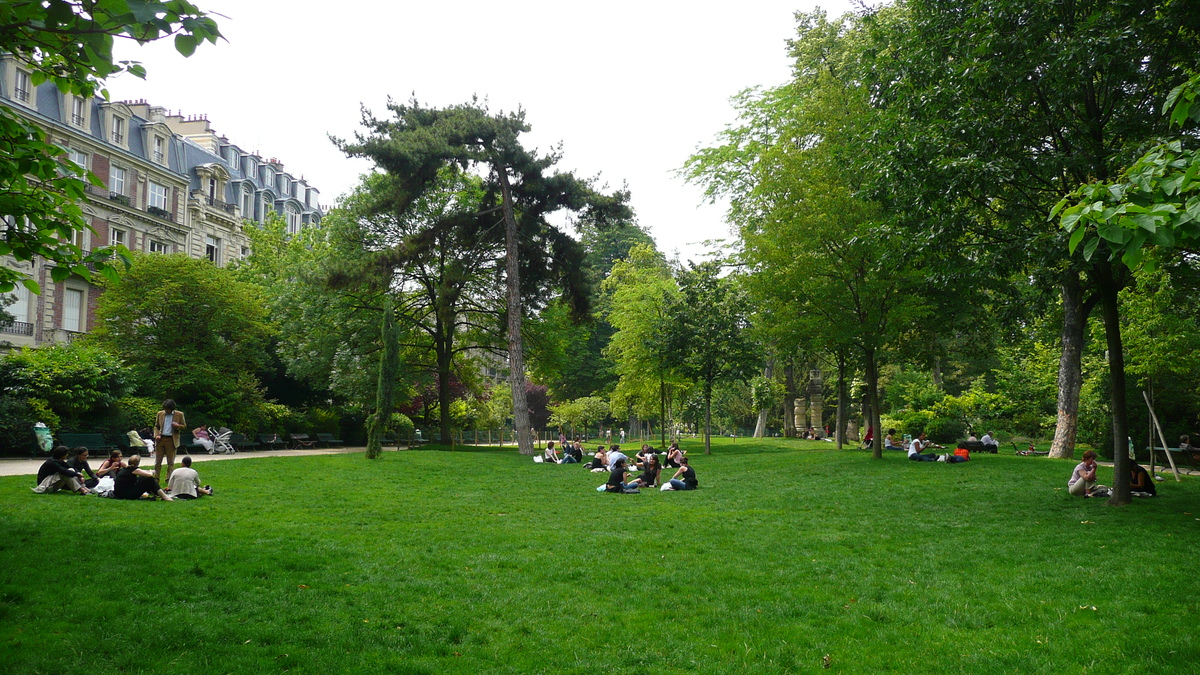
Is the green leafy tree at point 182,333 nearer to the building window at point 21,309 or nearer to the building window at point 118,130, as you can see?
the building window at point 21,309

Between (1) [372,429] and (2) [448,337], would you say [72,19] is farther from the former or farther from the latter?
(2) [448,337]

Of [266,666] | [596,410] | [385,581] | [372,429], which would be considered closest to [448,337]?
[372,429]

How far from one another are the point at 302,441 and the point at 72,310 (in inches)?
617

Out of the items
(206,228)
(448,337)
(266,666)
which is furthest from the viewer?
(206,228)

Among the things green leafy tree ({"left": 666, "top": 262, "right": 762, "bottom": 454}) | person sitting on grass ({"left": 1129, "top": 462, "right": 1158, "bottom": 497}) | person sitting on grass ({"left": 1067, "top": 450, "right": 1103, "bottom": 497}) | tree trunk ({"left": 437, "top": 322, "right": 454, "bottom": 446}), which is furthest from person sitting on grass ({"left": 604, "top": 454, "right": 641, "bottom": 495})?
tree trunk ({"left": 437, "top": 322, "right": 454, "bottom": 446})

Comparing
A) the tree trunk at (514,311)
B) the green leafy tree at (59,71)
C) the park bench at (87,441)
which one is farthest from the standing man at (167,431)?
the tree trunk at (514,311)

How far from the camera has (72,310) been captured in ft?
132

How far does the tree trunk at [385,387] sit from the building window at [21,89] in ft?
86.8

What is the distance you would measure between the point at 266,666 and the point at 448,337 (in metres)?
31.9

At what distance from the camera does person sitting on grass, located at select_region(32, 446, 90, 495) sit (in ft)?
43.4

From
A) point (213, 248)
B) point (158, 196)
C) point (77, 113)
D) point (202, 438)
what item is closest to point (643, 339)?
point (202, 438)

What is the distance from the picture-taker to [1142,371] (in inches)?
850

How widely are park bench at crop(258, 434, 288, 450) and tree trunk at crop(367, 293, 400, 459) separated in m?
9.45

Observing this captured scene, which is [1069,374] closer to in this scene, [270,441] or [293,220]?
[270,441]
